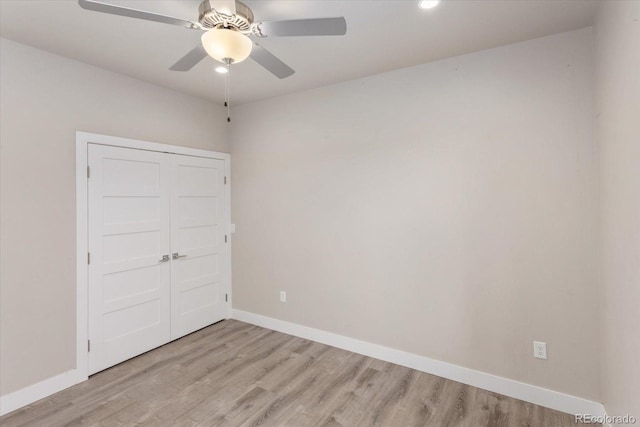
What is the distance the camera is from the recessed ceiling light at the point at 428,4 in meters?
1.88

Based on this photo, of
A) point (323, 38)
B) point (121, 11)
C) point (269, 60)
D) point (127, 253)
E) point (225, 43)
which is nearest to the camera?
point (121, 11)

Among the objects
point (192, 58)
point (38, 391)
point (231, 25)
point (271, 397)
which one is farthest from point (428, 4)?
point (38, 391)

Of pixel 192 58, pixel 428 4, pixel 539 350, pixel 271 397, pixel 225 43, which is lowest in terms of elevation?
pixel 271 397

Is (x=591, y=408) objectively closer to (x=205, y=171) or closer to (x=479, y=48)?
(x=479, y=48)

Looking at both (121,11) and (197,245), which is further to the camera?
(197,245)

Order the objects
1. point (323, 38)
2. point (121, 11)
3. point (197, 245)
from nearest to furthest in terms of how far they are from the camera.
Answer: point (121, 11), point (323, 38), point (197, 245)

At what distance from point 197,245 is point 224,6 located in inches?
110

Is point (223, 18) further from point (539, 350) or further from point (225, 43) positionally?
point (539, 350)

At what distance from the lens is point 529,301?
238 cm

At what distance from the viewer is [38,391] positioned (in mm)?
2420

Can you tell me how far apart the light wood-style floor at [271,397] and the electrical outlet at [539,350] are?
1.20 ft

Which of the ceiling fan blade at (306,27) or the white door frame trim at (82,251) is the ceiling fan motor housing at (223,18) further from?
the white door frame trim at (82,251)

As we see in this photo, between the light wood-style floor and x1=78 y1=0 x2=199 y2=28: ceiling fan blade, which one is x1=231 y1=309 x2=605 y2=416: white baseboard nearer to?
the light wood-style floor

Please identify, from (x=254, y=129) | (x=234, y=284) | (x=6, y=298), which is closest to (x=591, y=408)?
(x=234, y=284)
